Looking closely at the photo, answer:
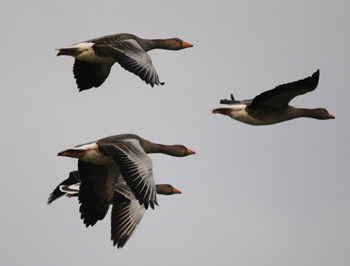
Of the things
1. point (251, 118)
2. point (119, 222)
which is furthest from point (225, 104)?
point (119, 222)

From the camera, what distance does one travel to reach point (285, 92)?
60.9 feet

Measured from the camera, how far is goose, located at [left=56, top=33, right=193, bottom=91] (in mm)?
18661

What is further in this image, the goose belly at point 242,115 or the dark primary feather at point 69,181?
the dark primary feather at point 69,181

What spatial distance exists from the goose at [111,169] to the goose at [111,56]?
145 centimetres

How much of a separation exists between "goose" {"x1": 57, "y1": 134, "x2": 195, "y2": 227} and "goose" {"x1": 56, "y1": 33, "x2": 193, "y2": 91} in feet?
4.77

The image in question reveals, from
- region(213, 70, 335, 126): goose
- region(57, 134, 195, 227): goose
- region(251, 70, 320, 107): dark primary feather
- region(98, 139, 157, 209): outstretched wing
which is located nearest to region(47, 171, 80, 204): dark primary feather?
region(57, 134, 195, 227): goose

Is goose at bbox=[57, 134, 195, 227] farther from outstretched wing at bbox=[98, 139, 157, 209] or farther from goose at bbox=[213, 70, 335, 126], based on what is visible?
goose at bbox=[213, 70, 335, 126]

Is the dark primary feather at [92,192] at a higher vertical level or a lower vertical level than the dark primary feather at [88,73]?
lower

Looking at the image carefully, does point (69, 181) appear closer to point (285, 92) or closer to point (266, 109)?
point (266, 109)

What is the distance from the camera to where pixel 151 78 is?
Result: 18.3 m

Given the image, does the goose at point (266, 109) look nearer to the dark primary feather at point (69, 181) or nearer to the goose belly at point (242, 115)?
the goose belly at point (242, 115)

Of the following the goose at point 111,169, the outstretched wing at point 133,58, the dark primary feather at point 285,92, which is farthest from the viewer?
the outstretched wing at point 133,58

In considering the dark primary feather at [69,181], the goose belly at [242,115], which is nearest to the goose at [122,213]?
the dark primary feather at [69,181]

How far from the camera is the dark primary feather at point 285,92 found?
18.0 metres
